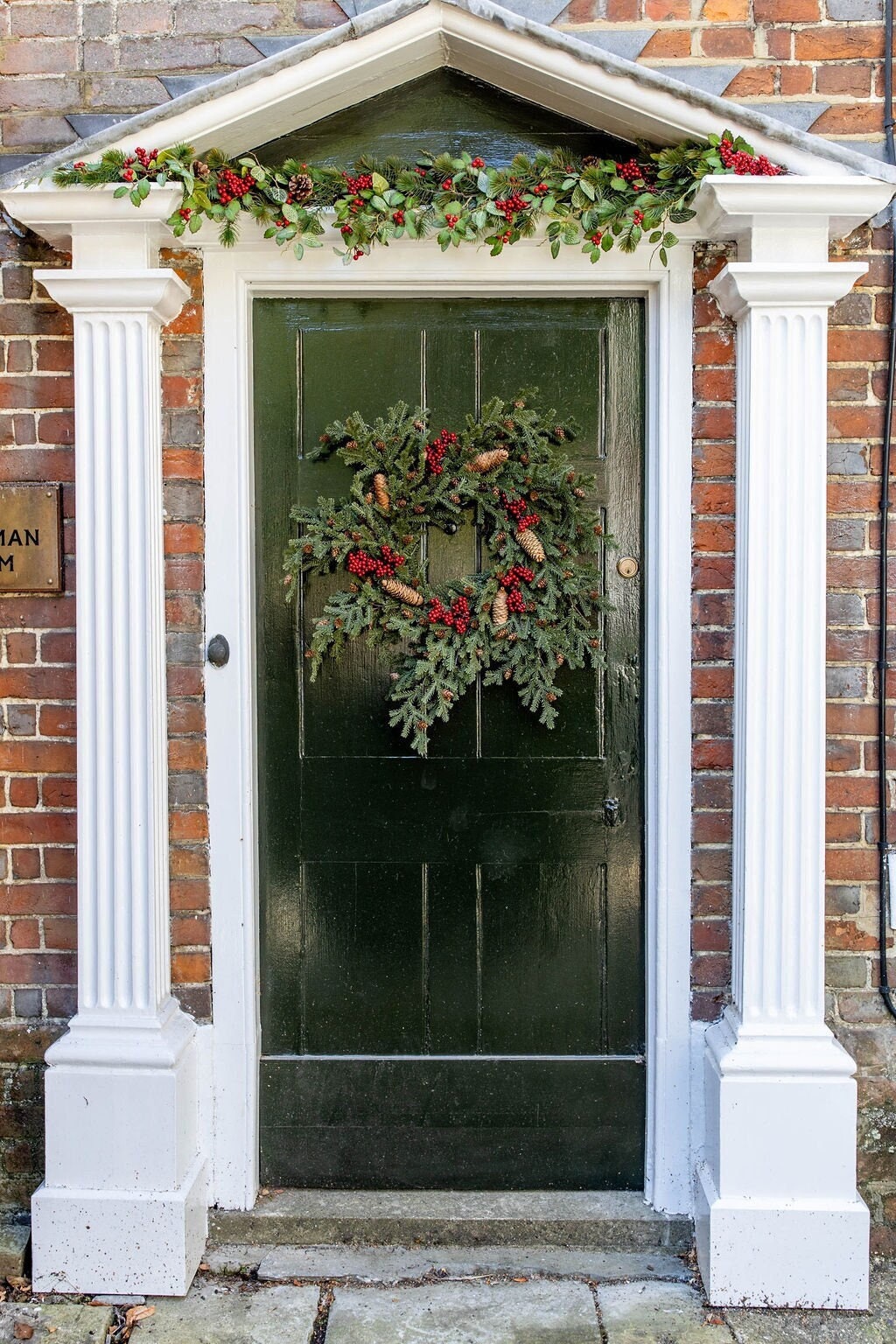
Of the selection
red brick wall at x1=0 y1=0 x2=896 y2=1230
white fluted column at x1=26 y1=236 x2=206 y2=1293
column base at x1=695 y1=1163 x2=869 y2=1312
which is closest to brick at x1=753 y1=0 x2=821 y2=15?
red brick wall at x1=0 y1=0 x2=896 y2=1230

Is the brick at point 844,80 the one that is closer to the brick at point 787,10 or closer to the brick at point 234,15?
the brick at point 787,10

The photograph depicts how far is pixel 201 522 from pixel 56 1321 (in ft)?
6.30

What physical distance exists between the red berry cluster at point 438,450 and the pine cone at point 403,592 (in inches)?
11.8

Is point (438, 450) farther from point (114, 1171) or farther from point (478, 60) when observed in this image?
Result: point (114, 1171)

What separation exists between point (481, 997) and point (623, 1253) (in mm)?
721

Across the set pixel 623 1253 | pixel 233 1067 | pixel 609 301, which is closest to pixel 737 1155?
pixel 623 1253

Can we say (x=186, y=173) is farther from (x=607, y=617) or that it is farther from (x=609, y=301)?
(x=607, y=617)

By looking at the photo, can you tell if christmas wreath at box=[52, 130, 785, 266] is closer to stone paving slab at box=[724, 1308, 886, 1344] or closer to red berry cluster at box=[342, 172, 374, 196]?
red berry cluster at box=[342, 172, 374, 196]

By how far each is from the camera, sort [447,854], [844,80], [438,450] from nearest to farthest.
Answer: [844,80] → [438,450] → [447,854]

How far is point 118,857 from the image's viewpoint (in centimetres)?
250

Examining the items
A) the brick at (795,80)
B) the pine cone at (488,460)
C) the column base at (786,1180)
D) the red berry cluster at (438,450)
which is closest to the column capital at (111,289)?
the red berry cluster at (438,450)

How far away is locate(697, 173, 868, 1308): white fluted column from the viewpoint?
2.37 m

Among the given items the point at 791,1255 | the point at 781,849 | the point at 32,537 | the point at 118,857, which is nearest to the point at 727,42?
the point at 781,849

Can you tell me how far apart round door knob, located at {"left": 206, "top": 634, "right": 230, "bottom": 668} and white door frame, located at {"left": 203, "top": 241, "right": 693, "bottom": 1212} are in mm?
23
